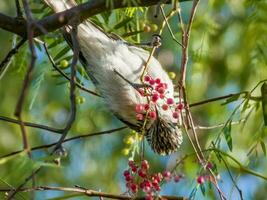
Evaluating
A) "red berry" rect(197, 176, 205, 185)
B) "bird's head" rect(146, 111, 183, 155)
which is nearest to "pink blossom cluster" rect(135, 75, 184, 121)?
"red berry" rect(197, 176, 205, 185)

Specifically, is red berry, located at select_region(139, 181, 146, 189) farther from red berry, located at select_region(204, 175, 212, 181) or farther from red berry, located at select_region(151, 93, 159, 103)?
red berry, located at select_region(151, 93, 159, 103)

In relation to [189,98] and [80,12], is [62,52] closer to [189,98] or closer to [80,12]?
[80,12]

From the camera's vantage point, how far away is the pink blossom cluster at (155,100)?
2.60 metres

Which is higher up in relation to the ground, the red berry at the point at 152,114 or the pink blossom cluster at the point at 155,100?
the pink blossom cluster at the point at 155,100

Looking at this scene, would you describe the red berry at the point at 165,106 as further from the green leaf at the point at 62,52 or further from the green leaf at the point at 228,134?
the green leaf at the point at 62,52

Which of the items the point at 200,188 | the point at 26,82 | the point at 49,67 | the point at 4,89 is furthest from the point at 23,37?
the point at 4,89

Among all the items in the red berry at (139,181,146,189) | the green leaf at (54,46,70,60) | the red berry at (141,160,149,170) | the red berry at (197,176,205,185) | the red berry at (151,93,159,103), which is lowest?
the red berry at (139,181,146,189)

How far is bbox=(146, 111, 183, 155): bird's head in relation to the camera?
3129 millimetres

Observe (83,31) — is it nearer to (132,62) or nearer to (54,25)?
(132,62)

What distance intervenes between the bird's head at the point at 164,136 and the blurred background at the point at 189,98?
0.33 feet

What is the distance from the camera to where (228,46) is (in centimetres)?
484

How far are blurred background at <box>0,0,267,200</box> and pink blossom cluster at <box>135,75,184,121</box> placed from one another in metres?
0.18

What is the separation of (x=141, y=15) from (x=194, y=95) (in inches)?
80.0

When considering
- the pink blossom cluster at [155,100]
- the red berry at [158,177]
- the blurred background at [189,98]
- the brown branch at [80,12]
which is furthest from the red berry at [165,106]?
the brown branch at [80,12]
